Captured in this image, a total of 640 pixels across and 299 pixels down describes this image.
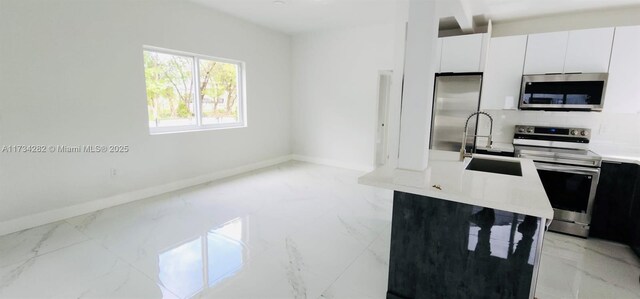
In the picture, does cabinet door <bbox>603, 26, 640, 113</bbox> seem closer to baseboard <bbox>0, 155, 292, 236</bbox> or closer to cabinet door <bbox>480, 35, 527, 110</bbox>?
cabinet door <bbox>480, 35, 527, 110</bbox>

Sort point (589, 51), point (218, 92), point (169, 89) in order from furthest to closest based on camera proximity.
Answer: point (218, 92) < point (169, 89) < point (589, 51)

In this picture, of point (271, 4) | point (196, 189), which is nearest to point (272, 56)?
point (271, 4)

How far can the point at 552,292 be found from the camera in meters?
2.14

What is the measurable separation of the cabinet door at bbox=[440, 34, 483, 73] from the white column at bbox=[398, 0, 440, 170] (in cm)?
259

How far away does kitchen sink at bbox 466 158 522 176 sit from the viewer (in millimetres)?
2528

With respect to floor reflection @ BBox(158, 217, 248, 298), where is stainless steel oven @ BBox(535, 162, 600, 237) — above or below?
above

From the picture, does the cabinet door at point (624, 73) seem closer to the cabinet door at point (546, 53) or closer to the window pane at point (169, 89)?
the cabinet door at point (546, 53)

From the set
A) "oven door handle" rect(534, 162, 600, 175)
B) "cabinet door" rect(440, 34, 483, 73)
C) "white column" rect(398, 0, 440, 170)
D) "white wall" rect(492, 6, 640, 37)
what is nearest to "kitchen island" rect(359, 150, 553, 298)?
"white column" rect(398, 0, 440, 170)

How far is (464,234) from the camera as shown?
66.3 inches

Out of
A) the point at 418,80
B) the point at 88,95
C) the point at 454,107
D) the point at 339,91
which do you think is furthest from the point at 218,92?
the point at 418,80

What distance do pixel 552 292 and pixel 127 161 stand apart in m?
4.59

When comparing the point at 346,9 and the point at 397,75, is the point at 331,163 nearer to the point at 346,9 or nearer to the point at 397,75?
the point at 397,75

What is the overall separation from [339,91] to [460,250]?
169 inches

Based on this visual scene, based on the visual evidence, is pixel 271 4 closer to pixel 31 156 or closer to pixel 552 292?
pixel 31 156
